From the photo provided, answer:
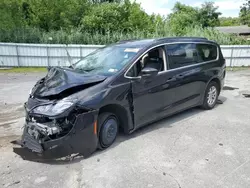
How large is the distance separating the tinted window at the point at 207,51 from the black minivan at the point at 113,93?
27 mm

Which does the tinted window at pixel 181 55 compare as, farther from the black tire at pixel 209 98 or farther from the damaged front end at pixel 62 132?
the damaged front end at pixel 62 132

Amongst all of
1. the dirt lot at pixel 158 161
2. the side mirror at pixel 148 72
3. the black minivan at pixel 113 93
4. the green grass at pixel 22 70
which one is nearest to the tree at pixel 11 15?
the green grass at pixel 22 70

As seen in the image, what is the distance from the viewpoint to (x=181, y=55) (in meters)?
4.92

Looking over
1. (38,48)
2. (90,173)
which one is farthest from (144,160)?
(38,48)

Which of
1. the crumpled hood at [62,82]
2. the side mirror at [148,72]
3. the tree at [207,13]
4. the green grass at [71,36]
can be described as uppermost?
the tree at [207,13]

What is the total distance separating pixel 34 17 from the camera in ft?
65.7

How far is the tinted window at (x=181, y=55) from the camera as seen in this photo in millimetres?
4652

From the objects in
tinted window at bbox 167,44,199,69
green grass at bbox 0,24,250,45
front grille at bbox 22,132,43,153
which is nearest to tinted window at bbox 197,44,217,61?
tinted window at bbox 167,44,199,69

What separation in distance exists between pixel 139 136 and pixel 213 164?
143 centimetres

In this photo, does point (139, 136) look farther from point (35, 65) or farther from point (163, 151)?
point (35, 65)

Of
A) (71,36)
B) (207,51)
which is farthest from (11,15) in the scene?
(207,51)

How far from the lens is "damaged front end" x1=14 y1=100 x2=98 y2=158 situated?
10.4 ft

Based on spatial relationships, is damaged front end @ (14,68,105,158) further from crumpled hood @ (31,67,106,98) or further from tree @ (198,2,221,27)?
tree @ (198,2,221,27)

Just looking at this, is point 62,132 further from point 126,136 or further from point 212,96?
point 212,96
